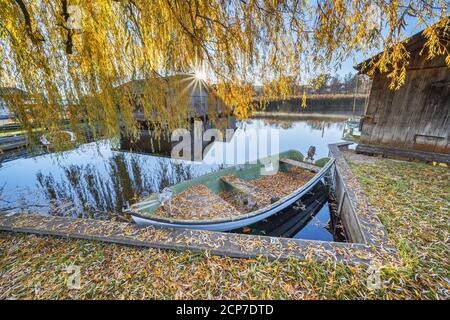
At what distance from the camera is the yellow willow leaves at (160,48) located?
208cm

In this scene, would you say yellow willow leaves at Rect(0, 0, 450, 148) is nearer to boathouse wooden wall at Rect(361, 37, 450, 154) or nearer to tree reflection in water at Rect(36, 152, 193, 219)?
tree reflection in water at Rect(36, 152, 193, 219)

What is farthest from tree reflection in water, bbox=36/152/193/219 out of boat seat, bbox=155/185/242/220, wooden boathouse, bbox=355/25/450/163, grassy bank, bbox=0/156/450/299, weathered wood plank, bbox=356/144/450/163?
wooden boathouse, bbox=355/25/450/163

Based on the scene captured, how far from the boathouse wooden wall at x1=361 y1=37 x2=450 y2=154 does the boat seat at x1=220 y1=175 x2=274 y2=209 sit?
196 inches

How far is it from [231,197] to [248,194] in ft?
1.57

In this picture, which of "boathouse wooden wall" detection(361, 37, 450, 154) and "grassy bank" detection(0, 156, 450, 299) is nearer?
"grassy bank" detection(0, 156, 450, 299)

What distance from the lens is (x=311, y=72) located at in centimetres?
250

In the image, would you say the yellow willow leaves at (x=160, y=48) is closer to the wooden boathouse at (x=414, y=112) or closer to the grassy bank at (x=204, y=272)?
the grassy bank at (x=204, y=272)

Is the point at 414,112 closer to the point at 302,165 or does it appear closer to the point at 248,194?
the point at 302,165

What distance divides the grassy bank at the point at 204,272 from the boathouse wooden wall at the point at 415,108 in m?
4.08

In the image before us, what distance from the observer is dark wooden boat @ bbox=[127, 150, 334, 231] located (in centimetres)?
333

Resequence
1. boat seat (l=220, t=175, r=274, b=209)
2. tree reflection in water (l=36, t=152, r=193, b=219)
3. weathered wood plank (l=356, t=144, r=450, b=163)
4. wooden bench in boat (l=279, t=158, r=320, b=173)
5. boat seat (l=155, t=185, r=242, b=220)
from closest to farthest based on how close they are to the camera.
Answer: boat seat (l=155, t=185, r=242, b=220), boat seat (l=220, t=175, r=274, b=209), tree reflection in water (l=36, t=152, r=193, b=219), weathered wood plank (l=356, t=144, r=450, b=163), wooden bench in boat (l=279, t=158, r=320, b=173)

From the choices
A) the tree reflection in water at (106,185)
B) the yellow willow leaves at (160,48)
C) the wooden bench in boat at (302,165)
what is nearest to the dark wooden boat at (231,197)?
the wooden bench in boat at (302,165)

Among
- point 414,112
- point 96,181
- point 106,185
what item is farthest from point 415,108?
point 96,181
